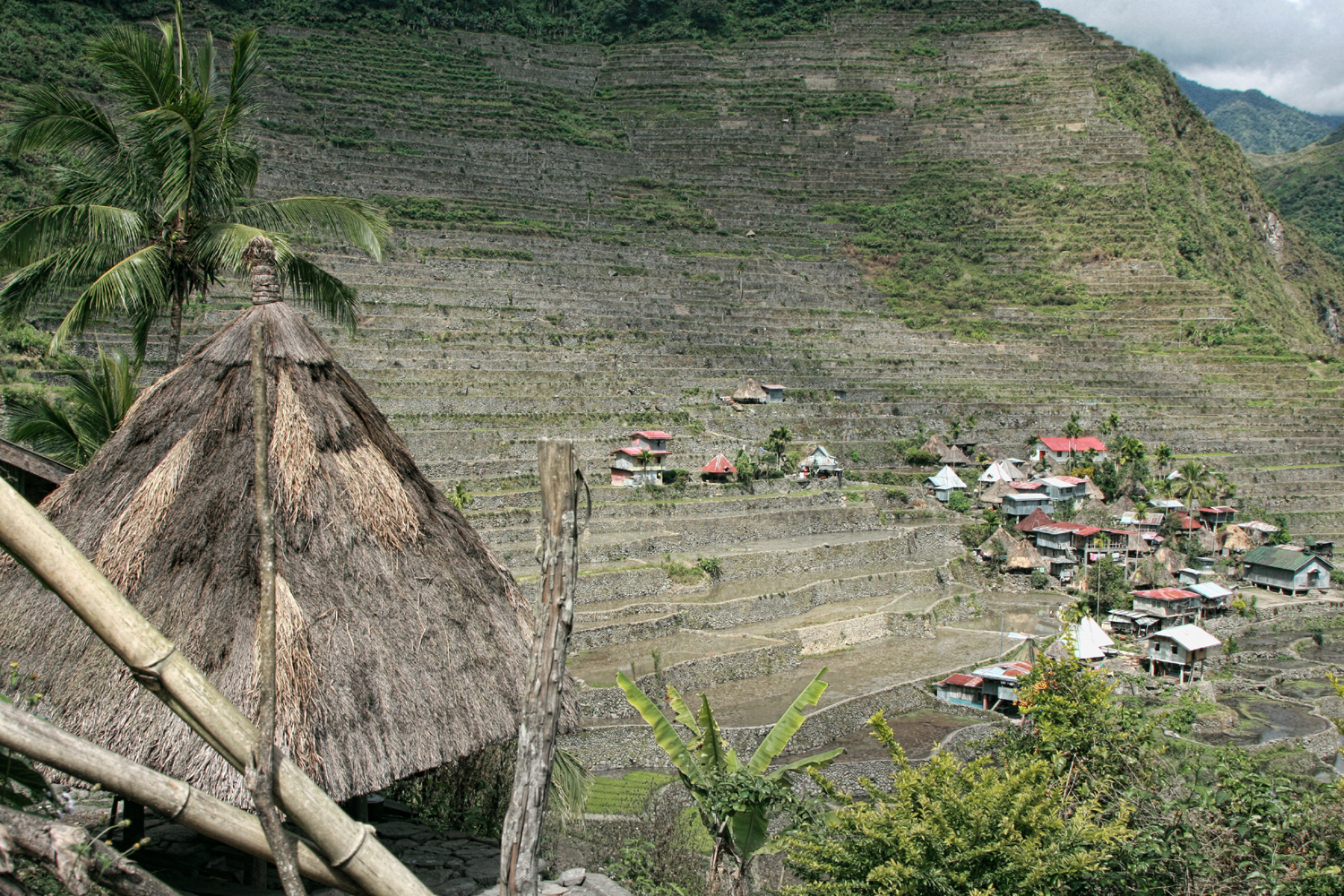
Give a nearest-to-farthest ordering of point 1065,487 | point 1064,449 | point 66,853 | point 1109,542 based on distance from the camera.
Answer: point 66,853, point 1109,542, point 1065,487, point 1064,449

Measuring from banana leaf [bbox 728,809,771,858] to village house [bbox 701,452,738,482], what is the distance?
18365 mm

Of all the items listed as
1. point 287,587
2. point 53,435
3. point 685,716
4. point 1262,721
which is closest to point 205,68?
point 53,435

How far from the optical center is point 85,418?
7129 millimetres

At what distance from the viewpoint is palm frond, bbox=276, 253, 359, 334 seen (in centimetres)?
661

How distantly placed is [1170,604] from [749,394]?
39.6ft

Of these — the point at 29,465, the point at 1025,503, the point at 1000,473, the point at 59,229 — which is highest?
the point at 59,229

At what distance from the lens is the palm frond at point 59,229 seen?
6094 mm

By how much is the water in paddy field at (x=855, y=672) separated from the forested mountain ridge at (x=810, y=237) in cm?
767

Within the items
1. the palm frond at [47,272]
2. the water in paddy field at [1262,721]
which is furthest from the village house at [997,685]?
the palm frond at [47,272]

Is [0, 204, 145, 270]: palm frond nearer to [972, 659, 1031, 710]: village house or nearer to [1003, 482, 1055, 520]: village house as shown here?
[972, 659, 1031, 710]: village house

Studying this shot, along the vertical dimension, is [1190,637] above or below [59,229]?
below

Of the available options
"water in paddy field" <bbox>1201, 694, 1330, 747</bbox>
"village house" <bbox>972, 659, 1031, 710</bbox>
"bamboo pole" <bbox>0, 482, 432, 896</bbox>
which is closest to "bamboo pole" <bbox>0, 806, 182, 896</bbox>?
"bamboo pole" <bbox>0, 482, 432, 896</bbox>

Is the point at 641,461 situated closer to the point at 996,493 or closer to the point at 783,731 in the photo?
the point at 996,493

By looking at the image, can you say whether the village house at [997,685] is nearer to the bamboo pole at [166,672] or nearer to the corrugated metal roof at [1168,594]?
the corrugated metal roof at [1168,594]
